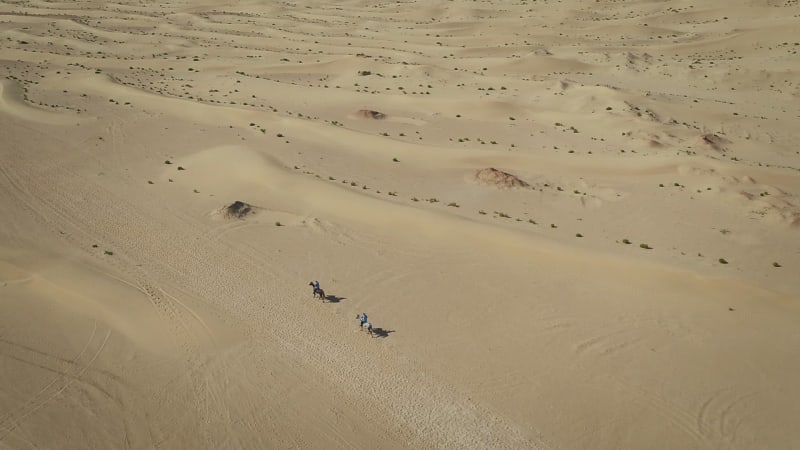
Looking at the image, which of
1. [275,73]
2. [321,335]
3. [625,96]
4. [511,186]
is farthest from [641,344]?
[275,73]

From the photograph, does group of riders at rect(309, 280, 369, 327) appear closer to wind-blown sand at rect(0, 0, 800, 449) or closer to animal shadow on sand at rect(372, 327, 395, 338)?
wind-blown sand at rect(0, 0, 800, 449)

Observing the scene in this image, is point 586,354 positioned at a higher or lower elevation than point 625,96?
lower

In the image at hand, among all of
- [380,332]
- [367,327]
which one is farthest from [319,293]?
[380,332]

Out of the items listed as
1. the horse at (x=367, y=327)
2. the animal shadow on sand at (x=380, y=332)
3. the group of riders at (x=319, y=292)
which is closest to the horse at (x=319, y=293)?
the group of riders at (x=319, y=292)

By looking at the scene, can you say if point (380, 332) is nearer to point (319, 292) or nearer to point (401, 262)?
point (319, 292)

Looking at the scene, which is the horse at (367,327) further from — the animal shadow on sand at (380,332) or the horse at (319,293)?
the horse at (319,293)

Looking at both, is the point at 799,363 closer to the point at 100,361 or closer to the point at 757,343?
the point at 757,343

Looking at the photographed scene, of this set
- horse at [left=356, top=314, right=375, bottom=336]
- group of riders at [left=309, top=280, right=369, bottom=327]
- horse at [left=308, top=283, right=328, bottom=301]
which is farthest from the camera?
horse at [left=308, top=283, right=328, bottom=301]

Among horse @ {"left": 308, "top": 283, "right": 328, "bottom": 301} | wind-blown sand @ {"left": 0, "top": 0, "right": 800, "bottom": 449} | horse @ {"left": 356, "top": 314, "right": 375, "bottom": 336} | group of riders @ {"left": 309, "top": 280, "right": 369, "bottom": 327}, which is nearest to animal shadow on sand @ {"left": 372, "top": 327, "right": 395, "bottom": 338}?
horse @ {"left": 356, "top": 314, "right": 375, "bottom": 336}
